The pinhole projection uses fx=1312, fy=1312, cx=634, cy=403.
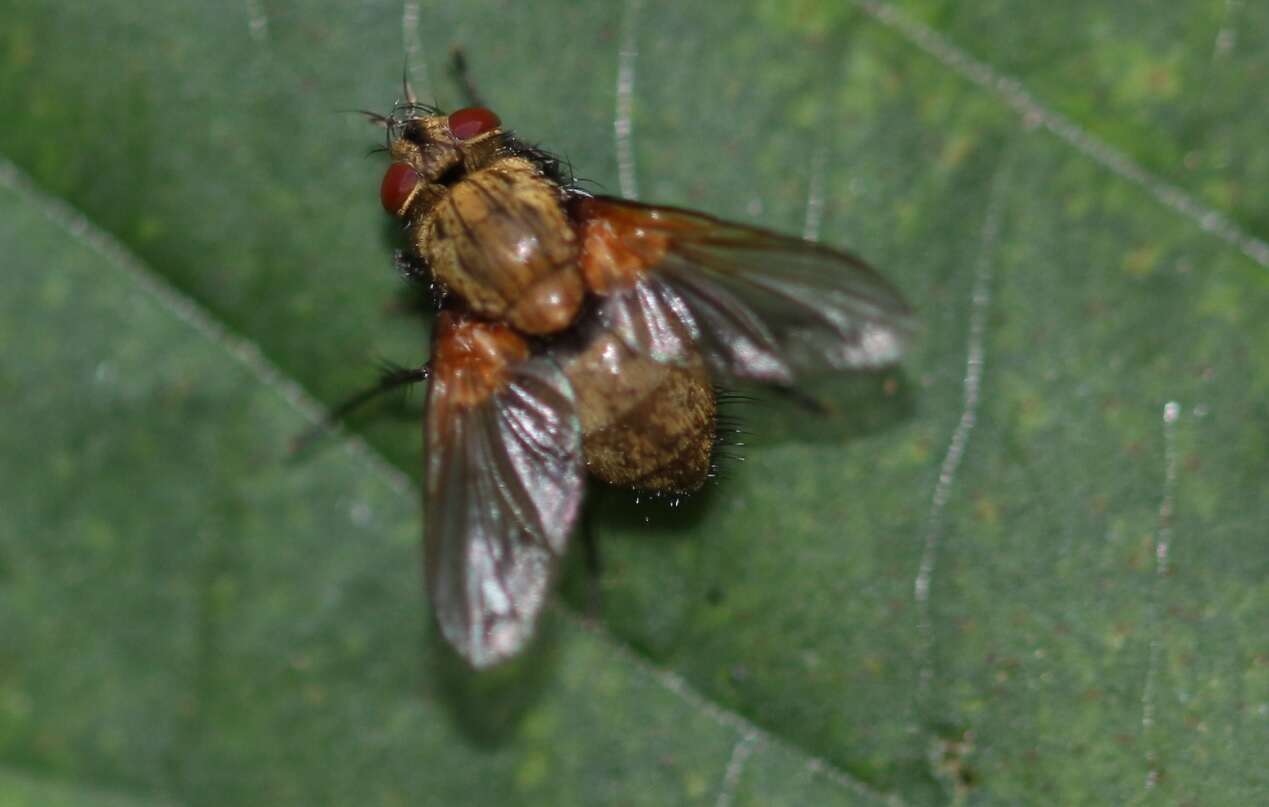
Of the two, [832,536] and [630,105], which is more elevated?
[630,105]

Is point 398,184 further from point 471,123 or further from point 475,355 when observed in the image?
point 475,355

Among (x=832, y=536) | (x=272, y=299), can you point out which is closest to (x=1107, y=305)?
(x=832, y=536)

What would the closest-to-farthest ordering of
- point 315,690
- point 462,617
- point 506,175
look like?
1. point 462,617
2. point 506,175
3. point 315,690

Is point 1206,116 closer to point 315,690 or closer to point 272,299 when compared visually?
point 272,299

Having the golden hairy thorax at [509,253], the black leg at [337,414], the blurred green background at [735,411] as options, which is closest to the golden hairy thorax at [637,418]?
the golden hairy thorax at [509,253]

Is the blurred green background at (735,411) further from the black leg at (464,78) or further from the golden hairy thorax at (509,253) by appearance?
the golden hairy thorax at (509,253)
